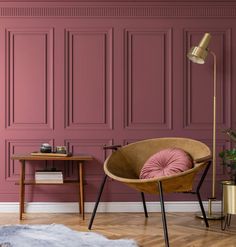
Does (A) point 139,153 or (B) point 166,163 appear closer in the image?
(B) point 166,163

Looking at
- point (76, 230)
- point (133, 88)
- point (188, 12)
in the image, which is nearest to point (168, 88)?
point (133, 88)

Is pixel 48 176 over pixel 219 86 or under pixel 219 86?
under

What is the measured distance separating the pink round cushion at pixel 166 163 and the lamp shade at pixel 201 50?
39.5 inches

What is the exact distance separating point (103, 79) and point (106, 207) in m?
1.30

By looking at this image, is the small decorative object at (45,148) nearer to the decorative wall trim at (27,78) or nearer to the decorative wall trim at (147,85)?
the decorative wall trim at (27,78)

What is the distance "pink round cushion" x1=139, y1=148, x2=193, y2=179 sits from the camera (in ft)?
14.6

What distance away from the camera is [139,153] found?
487 centimetres

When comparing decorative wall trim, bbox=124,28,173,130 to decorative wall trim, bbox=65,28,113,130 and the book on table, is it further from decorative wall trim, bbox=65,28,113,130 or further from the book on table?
the book on table

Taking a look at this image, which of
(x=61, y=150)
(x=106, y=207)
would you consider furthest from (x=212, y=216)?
(x=61, y=150)

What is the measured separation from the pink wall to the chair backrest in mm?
587

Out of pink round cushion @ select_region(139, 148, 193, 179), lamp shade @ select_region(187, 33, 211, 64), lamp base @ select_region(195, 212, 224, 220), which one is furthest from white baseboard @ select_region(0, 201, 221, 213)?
lamp shade @ select_region(187, 33, 211, 64)

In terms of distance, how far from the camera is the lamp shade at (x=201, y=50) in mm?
5098

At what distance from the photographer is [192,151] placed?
4672 mm

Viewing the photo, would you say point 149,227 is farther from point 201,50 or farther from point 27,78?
point 27,78
